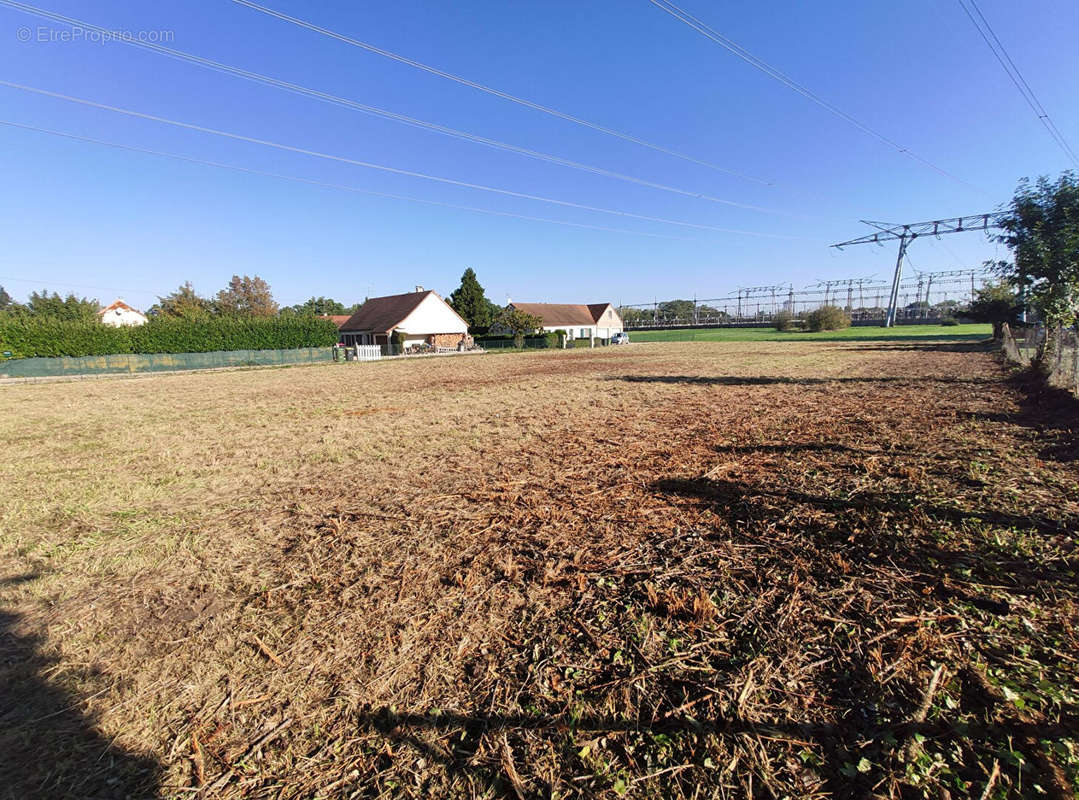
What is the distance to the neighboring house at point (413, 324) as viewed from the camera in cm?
4659

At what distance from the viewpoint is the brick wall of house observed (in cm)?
4800

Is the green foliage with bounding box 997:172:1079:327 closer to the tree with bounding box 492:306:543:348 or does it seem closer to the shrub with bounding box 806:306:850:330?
the tree with bounding box 492:306:543:348

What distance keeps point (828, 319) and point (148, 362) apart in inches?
3095

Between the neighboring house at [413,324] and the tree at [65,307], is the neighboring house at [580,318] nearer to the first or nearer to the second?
the neighboring house at [413,324]

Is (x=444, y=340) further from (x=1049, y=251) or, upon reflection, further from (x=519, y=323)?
(x=1049, y=251)

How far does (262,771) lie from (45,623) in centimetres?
249

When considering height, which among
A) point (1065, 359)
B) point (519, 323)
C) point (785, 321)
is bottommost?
point (1065, 359)

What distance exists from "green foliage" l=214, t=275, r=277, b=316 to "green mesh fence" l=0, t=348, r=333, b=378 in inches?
1427

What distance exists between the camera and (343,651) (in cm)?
265

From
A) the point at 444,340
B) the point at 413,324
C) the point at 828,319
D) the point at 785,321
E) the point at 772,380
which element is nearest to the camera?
the point at 772,380

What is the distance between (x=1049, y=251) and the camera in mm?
10469

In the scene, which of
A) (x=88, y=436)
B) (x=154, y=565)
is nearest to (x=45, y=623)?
(x=154, y=565)

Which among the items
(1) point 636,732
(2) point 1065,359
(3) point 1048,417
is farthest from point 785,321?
(1) point 636,732

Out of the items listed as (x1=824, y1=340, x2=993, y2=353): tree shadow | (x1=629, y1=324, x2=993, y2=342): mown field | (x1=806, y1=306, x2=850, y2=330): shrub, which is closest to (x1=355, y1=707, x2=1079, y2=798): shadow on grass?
(x1=824, y1=340, x2=993, y2=353): tree shadow
